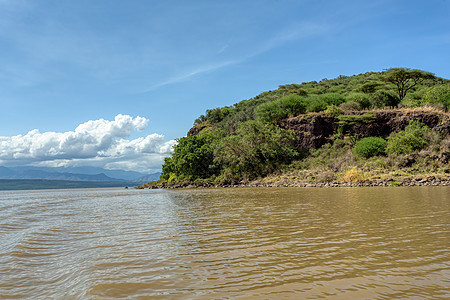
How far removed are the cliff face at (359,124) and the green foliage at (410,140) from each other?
4.09 ft

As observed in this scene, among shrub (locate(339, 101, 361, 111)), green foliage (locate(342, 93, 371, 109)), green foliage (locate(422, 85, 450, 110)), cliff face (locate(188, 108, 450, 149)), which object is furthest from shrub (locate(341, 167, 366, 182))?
green foliage (locate(342, 93, 371, 109))

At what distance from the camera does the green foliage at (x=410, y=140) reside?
33.5 metres

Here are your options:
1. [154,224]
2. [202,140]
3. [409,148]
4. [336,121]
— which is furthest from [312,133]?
[154,224]

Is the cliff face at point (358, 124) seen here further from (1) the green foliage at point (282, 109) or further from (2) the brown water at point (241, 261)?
(2) the brown water at point (241, 261)

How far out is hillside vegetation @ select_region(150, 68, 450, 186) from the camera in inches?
1280

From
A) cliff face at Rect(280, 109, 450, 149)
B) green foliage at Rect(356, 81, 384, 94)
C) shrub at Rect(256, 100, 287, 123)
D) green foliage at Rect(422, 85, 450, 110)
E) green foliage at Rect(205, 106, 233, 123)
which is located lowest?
cliff face at Rect(280, 109, 450, 149)

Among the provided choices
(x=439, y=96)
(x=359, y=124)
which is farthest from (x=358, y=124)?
(x=439, y=96)

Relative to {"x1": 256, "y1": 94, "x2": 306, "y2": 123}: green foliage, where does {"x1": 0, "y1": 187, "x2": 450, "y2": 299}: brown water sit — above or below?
below

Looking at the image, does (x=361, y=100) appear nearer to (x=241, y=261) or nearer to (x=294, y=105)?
(x=294, y=105)

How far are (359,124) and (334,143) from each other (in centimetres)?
461

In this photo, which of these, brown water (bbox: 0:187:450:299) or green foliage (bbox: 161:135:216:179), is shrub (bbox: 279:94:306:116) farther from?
brown water (bbox: 0:187:450:299)

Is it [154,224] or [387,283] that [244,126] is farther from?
[387,283]

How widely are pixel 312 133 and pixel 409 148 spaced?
51.6ft

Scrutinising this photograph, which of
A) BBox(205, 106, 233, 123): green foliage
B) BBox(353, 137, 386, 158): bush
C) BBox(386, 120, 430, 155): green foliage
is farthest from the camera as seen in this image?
BBox(205, 106, 233, 123): green foliage
